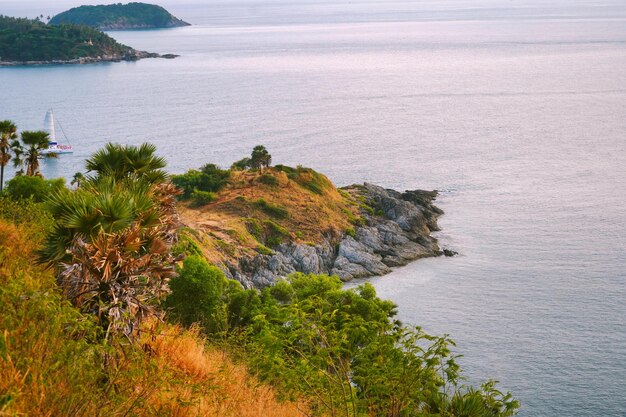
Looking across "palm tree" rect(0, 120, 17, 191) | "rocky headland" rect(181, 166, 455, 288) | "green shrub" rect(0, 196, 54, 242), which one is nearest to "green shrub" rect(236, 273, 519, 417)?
"green shrub" rect(0, 196, 54, 242)

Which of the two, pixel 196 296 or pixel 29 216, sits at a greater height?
pixel 29 216

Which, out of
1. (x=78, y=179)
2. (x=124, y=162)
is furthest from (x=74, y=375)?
(x=78, y=179)

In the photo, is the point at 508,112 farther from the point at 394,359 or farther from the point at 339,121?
the point at 394,359

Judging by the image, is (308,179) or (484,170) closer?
(308,179)

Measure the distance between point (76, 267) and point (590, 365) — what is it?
1751 inches

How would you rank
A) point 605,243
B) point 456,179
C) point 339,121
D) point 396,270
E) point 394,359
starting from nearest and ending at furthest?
1. point 394,359
2. point 396,270
3. point 605,243
4. point 456,179
5. point 339,121

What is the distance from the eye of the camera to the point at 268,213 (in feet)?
259

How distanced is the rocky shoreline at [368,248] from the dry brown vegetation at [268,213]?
1449mm

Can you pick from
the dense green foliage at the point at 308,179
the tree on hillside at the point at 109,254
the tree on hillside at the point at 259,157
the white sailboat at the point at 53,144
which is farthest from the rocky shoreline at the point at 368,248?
the white sailboat at the point at 53,144

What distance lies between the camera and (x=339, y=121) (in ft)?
504

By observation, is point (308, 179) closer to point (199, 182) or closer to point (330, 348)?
point (199, 182)

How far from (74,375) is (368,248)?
6592 centimetres

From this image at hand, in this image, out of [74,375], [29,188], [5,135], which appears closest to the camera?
[74,375]

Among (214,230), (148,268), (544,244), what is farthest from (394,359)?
(544,244)
